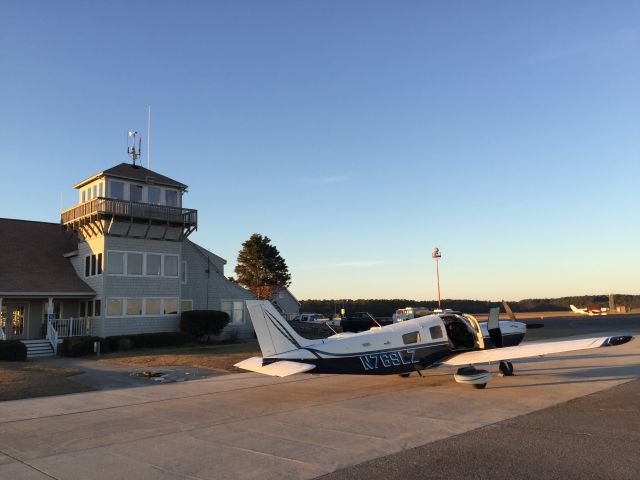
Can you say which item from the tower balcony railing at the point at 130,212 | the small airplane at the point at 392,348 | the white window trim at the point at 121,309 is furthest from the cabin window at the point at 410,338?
the tower balcony railing at the point at 130,212

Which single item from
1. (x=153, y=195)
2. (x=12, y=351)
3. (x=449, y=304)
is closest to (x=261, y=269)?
(x=153, y=195)

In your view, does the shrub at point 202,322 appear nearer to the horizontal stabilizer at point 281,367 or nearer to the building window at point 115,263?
the building window at point 115,263

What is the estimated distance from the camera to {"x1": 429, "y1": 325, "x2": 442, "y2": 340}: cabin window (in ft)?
53.2

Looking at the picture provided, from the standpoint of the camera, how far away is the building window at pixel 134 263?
103 ft

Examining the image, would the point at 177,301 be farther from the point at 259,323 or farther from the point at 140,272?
the point at 259,323

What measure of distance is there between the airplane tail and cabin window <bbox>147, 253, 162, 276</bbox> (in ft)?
62.8

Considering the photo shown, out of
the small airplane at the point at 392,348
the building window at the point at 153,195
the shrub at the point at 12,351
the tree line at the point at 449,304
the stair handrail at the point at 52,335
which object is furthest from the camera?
the tree line at the point at 449,304

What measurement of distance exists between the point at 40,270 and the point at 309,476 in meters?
29.3

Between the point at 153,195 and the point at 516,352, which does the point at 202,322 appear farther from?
the point at 516,352

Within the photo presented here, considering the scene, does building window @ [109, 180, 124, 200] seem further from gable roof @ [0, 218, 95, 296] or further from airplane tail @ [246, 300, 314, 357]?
airplane tail @ [246, 300, 314, 357]

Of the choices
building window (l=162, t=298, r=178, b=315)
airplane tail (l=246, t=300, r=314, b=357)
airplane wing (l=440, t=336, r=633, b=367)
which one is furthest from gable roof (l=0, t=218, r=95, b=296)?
airplane wing (l=440, t=336, r=633, b=367)

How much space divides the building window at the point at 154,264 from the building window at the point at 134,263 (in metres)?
0.49

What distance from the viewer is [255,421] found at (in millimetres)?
11422

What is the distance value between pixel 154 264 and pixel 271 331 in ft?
65.0
